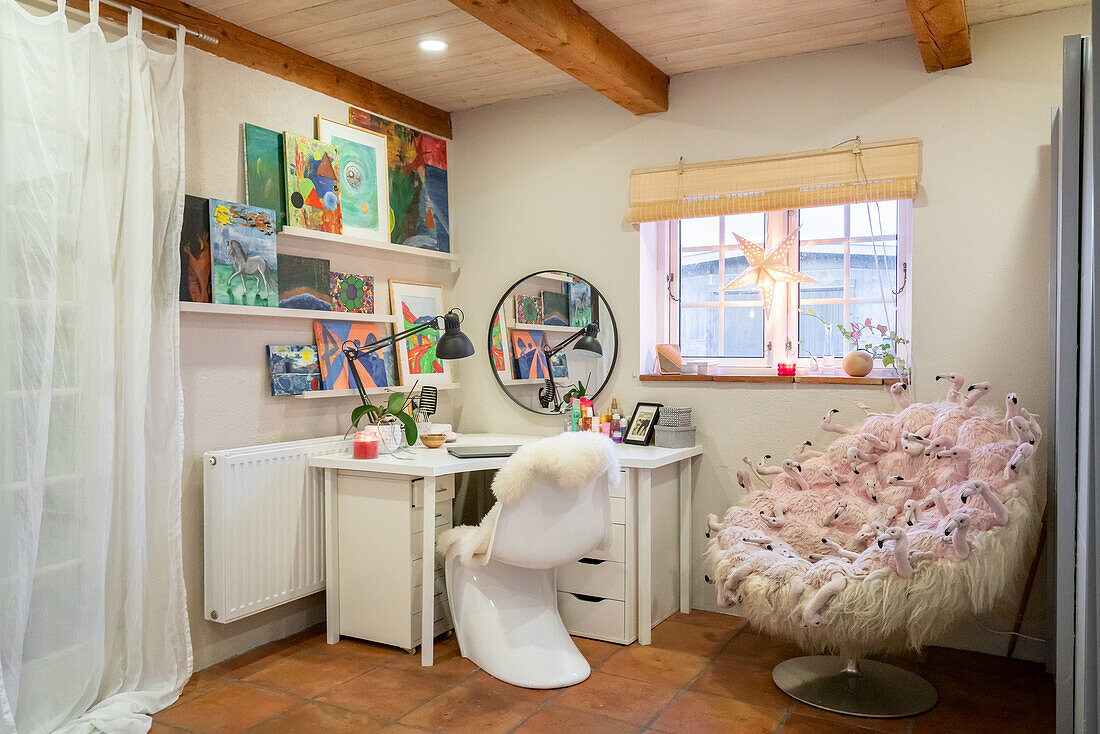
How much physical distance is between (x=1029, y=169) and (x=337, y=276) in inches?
107

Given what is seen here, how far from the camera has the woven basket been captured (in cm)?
351

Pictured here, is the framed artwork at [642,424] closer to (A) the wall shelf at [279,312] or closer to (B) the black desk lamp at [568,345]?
(B) the black desk lamp at [568,345]

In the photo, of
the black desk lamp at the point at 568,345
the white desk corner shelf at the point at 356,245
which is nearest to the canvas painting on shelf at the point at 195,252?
the white desk corner shelf at the point at 356,245

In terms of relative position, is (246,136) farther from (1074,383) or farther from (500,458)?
(1074,383)

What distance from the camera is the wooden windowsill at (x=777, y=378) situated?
10.7 ft

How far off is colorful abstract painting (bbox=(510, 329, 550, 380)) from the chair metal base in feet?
5.55

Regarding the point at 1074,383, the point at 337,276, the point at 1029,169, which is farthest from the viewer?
the point at 337,276

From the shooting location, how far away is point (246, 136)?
3150 millimetres

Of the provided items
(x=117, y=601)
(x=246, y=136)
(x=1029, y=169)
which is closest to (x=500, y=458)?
(x=117, y=601)

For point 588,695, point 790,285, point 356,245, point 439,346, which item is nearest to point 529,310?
point 439,346

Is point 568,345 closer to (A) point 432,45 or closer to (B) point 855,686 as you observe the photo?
(A) point 432,45

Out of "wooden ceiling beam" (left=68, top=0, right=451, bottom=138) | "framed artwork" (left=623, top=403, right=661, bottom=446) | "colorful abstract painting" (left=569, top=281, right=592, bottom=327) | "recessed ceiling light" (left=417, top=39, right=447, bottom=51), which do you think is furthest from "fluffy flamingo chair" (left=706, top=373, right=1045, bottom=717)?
"wooden ceiling beam" (left=68, top=0, right=451, bottom=138)

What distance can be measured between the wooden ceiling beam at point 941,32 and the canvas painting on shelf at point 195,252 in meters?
2.44

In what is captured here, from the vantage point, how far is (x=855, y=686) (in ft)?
8.96
